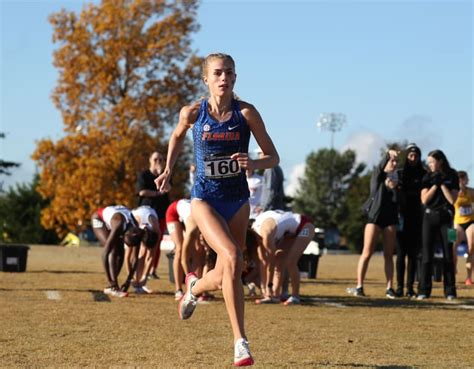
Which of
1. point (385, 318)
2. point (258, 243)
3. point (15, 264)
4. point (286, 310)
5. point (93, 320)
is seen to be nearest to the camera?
point (93, 320)

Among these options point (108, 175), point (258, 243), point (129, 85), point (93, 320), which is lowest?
point (93, 320)

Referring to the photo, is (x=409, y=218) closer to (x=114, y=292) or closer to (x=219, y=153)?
(x=114, y=292)

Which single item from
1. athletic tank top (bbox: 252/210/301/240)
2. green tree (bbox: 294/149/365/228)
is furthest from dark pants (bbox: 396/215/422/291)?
green tree (bbox: 294/149/365/228)

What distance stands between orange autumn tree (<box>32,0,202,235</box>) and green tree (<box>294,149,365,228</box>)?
6898 cm

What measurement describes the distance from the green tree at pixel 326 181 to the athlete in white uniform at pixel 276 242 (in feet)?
337

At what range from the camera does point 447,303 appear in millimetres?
14180

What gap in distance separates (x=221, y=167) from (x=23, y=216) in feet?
192

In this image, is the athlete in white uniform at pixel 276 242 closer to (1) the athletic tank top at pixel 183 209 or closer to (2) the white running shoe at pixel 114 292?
(1) the athletic tank top at pixel 183 209

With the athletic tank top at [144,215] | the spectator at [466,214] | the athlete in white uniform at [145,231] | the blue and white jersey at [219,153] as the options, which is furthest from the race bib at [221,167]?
the spectator at [466,214]

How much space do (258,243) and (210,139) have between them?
637 cm

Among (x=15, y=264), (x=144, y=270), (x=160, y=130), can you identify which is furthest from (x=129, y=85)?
(x=144, y=270)

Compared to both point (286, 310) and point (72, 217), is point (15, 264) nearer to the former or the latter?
point (286, 310)

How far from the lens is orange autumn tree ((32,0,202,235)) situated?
4644cm

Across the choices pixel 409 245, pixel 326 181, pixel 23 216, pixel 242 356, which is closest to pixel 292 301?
pixel 409 245
